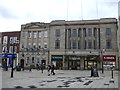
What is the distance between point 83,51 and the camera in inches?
1668

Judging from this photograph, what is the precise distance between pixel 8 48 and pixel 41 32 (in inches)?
456

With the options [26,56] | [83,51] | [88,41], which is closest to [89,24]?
[88,41]

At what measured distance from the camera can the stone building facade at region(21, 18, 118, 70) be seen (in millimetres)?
41031

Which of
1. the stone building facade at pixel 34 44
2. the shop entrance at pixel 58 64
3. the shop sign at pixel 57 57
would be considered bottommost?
the shop entrance at pixel 58 64

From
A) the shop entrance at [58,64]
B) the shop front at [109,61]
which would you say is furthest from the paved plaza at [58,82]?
the shop entrance at [58,64]

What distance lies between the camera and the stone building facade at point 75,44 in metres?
41.0

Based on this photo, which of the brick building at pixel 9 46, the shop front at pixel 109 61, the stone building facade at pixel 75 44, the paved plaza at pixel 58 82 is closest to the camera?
the paved plaza at pixel 58 82

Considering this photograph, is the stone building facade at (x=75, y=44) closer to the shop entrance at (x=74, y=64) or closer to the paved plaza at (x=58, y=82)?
the shop entrance at (x=74, y=64)

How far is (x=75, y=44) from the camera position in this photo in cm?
4341

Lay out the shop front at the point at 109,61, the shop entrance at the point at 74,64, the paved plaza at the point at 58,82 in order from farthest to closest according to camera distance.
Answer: the shop entrance at the point at 74,64
the shop front at the point at 109,61
the paved plaza at the point at 58,82

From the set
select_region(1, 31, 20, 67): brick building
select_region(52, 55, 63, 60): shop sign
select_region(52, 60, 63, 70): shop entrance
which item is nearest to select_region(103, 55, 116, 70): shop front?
select_region(52, 60, 63, 70): shop entrance

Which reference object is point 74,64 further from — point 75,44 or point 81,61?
point 75,44

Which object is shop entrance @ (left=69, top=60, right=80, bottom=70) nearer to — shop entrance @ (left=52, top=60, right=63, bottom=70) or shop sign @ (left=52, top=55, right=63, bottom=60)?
shop entrance @ (left=52, top=60, right=63, bottom=70)

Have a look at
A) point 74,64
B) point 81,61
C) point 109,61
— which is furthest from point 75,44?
point 109,61
